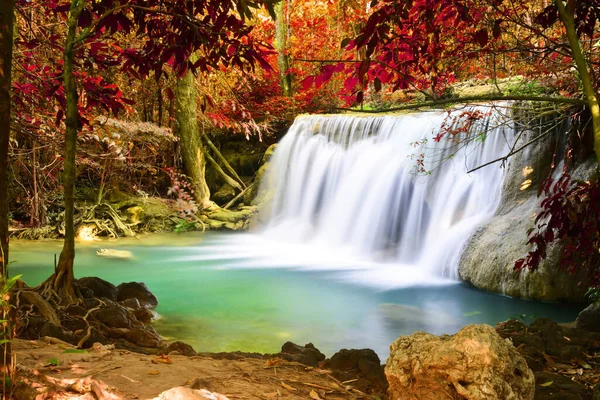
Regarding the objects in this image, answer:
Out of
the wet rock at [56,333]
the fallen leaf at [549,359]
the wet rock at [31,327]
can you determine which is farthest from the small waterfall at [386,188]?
the wet rock at [31,327]

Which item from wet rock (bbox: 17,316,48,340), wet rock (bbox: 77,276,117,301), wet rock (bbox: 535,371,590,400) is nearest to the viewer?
wet rock (bbox: 535,371,590,400)

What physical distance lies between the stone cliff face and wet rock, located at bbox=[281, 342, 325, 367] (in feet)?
11.5

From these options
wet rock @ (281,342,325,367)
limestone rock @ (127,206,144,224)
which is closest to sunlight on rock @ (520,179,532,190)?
wet rock @ (281,342,325,367)

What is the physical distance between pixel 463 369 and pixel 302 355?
1.63 metres

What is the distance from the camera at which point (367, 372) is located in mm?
3373

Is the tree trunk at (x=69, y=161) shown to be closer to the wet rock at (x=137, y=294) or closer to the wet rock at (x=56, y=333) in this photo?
the wet rock at (x=56, y=333)

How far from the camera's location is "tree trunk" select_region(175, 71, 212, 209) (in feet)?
43.7

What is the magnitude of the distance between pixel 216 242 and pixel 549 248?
6924mm

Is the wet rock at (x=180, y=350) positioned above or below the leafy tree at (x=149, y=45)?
below

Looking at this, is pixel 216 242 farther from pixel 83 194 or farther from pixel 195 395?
pixel 195 395

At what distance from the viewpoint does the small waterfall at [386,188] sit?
8.48 meters

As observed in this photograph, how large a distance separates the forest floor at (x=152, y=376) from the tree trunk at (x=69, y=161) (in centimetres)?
129

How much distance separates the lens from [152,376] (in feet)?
8.72

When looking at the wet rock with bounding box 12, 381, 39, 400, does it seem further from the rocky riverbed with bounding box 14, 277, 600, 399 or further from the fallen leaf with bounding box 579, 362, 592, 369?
the fallen leaf with bounding box 579, 362, 592, 369
